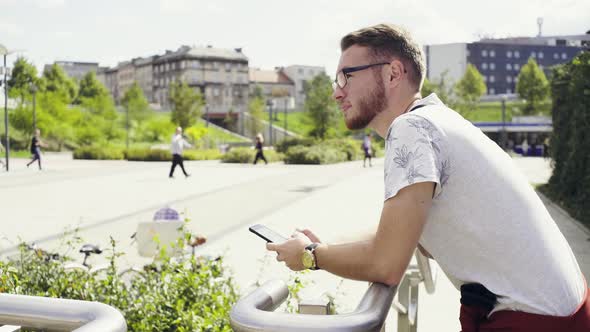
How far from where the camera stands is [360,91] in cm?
190

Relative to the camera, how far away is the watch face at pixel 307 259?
168 cm

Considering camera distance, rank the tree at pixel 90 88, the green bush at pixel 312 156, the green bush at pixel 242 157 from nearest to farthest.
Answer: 1. the green bush at pixel 312 156
2. the green bush at pixel 242 157
3. the tree at pixel 90 88

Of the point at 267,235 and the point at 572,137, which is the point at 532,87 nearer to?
the point at 572,137

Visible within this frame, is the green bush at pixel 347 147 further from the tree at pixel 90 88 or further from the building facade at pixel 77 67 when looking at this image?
the building facade at pixel 77 67

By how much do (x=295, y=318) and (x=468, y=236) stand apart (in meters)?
0.61

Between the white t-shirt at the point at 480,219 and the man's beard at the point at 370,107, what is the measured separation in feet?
0.80

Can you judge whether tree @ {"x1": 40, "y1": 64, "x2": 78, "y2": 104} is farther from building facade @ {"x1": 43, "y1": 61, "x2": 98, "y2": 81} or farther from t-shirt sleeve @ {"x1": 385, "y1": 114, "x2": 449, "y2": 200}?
building facade @ {"x1": 43, "y1": 61, "x2": 98, "y2": 81}

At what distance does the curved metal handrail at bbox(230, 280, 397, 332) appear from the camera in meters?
1.16

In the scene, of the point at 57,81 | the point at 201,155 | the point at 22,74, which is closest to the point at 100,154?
the point at 201,155

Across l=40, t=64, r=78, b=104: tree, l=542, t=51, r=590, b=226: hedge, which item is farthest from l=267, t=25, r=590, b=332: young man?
l=40, t=64, r=78, b=104: tree

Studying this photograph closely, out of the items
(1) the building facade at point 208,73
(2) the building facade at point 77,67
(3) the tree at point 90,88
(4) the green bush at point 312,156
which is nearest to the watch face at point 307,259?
(4) the green bush at point 312,156

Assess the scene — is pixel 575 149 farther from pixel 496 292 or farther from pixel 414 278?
pixel 496 292

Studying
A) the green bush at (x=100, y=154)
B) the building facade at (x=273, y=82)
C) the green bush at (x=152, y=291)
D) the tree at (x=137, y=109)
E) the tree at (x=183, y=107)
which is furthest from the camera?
the building facade at (x=273, y=82)

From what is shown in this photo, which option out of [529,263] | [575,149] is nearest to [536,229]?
[529,263]
